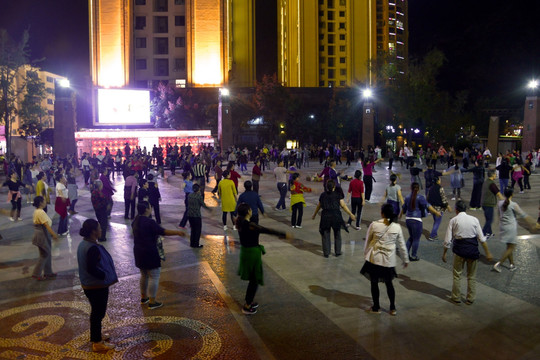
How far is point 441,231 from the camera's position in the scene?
44.0 feet

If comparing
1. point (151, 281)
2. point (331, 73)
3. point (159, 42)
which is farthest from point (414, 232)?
point (331, 73)

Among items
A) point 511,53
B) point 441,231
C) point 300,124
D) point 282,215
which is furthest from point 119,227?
point 511,53

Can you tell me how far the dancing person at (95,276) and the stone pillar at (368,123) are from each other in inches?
1631

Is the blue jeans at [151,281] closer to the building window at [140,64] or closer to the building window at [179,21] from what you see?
the building window at [140,64]

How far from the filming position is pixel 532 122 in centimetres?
3884

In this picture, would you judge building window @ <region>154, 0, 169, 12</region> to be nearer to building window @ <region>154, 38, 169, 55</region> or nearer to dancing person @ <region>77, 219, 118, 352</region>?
building window @ <region>154, 38, 169, 55</region>

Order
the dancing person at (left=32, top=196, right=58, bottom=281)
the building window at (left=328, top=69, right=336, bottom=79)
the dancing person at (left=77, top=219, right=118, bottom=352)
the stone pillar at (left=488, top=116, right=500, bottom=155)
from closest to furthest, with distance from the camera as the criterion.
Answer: the dancing person at (left=77, top=219, right=118, bottom=352)
the dancing person at (left=32, top=196, right=58, bottom=281)
the stone pillar at (left=488, top=116, right=500, bottom=155)
the building window at (left=328, top=69, right=336, bottom=79)

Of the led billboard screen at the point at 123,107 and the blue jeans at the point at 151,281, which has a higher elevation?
the led billboard screen at the point at 123,107

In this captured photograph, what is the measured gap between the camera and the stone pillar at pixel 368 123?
151 ft

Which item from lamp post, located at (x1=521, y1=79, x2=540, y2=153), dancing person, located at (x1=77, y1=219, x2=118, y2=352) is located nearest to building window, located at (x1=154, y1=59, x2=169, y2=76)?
lamp post, located at (x1=521, y1=79, x2=540, y2=153)

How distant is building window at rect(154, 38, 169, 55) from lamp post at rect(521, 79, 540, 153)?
4803 cm

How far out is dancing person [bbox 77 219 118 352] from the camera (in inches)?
246

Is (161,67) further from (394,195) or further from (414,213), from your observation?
(414,213)

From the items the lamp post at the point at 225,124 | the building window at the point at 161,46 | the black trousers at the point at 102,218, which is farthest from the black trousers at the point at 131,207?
the building window at the point at 161,46
